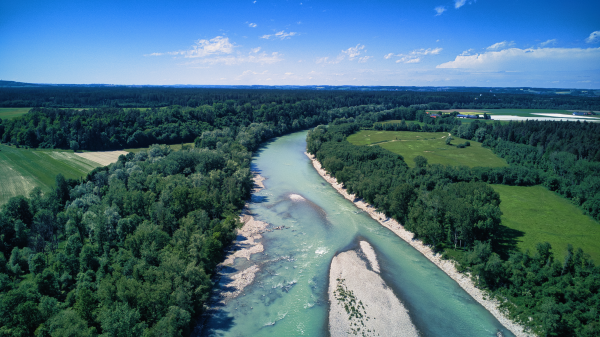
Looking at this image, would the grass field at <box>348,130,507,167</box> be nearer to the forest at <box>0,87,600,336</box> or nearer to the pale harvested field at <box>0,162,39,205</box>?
the forest at <box>0,87,600,336</box>

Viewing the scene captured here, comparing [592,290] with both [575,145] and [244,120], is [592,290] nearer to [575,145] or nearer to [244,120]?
[575,145]

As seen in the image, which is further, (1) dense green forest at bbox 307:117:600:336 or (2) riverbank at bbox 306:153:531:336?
(2) riverbank at bbox 306:153:531:336

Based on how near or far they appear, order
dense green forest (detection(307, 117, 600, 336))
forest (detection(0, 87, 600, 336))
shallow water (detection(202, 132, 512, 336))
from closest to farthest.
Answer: forest (detection(0, 87, 600, 336)) < dense green forest (detection(307, 117, 600, 336)) < shallow water (detection(202, 132, 512, 336))

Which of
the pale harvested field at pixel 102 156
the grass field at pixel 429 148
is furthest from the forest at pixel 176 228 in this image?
the grass field at pixel 429 148

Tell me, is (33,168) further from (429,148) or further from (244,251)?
(429,148)

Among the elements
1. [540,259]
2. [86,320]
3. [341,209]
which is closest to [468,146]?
[341,209]

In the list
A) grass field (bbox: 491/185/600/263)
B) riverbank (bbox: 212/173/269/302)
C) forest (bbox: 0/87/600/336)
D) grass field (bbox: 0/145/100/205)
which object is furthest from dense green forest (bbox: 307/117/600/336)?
grass field (bbox: 0/145/100/205)

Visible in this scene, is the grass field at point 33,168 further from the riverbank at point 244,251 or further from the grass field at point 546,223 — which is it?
the grass field at point 546,223
